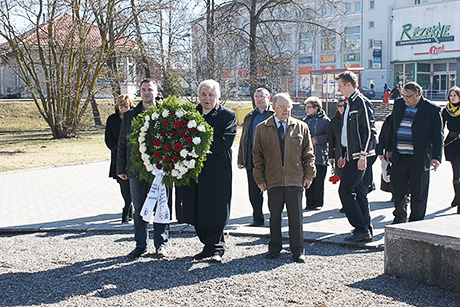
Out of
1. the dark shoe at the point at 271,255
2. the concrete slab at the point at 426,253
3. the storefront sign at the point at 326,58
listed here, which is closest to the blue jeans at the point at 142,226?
the dark shoe at the point at 271,255

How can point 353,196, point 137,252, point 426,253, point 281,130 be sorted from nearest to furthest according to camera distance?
1. point 426,253
2. point 281,130
3. point 137,252
4. point 353,196

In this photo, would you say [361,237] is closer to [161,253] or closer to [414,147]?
[414,147]

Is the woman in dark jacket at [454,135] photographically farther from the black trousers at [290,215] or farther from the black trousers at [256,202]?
the black trousers at [290,215]

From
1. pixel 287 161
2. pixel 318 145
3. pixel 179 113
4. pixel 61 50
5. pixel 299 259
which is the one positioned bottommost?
pixel 299 259

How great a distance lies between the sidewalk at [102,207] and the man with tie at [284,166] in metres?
0.86

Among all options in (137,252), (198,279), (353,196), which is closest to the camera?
(198,279)

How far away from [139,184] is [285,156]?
168cm

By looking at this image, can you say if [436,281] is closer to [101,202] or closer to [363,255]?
[363,255]

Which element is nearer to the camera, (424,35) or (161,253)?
(161,253)

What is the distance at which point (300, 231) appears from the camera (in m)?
5.85

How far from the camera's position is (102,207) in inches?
370

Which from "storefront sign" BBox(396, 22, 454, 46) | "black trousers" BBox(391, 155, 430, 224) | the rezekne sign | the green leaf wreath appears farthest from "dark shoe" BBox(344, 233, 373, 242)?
"storefront sign" BBox(396, 22, 454, 46)

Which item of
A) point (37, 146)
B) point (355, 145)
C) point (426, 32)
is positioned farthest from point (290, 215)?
point (426, 32)

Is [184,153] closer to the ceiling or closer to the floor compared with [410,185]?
closer to the ceiling
